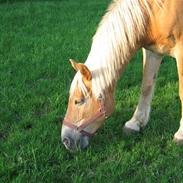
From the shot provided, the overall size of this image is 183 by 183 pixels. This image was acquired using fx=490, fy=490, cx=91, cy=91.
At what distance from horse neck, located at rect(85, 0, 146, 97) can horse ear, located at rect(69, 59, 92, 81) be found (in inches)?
2.4

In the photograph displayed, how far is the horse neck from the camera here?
410 cm

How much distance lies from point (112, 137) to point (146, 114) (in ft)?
1.65

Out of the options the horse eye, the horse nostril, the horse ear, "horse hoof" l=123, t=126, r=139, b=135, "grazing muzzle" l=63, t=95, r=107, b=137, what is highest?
the horse ear

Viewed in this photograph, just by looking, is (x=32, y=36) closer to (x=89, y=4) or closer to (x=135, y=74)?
(x=135, y=74)

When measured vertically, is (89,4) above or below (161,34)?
below

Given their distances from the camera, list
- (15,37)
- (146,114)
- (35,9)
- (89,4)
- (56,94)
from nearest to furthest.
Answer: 1. (146,114)
2. (56,94)
3. (15,37)
4. (35,9)
5. (89,4)

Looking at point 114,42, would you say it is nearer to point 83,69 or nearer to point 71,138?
point 83,69

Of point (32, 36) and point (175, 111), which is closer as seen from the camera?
point (175, 111)

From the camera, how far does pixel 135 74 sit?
20.5ft

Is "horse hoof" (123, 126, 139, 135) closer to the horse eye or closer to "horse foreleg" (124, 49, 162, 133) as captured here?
"horse foreleg" (124, 49, 162, 133)

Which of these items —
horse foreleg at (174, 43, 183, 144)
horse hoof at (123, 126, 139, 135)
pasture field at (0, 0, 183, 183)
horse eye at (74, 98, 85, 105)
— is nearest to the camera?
pasture field at (0, 0, 183, 183)

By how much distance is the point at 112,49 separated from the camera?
4.09 meters

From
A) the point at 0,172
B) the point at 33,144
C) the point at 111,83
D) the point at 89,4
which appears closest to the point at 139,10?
the point at 111,83

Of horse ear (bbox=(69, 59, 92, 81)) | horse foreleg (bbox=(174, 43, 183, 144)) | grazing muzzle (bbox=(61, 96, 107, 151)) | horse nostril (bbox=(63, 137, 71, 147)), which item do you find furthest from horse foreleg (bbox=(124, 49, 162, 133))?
horse ear (bbox=(69, 59, 92, 81))
